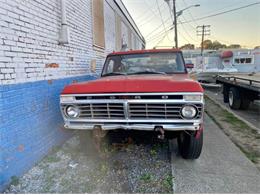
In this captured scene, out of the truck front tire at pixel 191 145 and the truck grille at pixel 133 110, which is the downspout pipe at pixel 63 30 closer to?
the truck grille at pixel 133 110

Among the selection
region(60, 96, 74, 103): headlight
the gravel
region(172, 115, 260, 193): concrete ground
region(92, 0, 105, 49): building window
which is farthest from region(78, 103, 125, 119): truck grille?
region(92, 0, 105, 49): building window

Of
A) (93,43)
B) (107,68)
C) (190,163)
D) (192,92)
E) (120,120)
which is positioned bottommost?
(190,163)

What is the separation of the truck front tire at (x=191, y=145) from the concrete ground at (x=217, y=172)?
0.13 m

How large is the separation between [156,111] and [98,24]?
242 inches

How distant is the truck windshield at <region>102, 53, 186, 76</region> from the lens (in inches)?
179

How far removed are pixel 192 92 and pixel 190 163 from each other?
1.34 m

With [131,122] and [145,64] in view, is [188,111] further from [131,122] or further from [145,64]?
[145,64]

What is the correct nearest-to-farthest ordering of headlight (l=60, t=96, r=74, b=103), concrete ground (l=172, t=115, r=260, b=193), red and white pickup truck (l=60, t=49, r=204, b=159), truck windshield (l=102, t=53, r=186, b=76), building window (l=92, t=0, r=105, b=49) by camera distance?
concrete ground (l=172, t=115, r=260, b=193) → red and white pickup truck (l=60, t=49, r=204, b=159) → headlight (l=60, t=96, r=74, b=103) → truck windshield (l=102, t=53, r=186, b=76) → building window (l=92, t=0, r=105, b=49)

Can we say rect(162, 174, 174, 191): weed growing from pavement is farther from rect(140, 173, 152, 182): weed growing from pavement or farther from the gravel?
rect(140, 173, 152, 182): weed growing from pavement

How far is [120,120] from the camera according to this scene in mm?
3354

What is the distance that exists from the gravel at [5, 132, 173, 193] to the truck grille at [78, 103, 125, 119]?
793 millimetres

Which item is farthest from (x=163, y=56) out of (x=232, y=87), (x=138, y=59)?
(x=232, y=87)

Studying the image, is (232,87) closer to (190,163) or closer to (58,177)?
(190,163)

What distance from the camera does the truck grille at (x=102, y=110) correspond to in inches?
131
